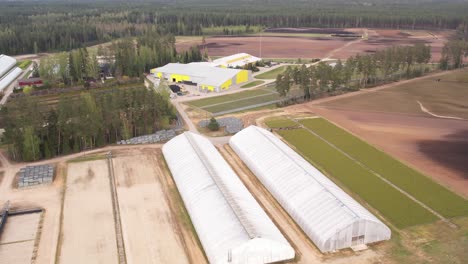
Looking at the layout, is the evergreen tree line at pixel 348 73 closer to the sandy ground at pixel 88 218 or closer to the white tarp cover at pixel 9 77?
the sandy ground at pixel 88 218

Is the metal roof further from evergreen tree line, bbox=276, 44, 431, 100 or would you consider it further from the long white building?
the long white building

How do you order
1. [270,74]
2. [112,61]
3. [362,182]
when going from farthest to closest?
1. [112,61]
2. [270,74]
3. [362,182]

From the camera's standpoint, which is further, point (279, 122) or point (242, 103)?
point (242, 103)

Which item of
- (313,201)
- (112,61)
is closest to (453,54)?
(313,201)

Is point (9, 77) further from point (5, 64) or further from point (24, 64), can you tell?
point (24, 64)

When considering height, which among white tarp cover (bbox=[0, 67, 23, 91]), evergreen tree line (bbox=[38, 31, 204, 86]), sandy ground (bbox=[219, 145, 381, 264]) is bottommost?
sandy ground (bbox=[219, 145, 381, 264])

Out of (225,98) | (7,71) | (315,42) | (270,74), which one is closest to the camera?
(225,98)

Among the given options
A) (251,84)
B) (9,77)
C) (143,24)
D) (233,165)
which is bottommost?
(233,165)

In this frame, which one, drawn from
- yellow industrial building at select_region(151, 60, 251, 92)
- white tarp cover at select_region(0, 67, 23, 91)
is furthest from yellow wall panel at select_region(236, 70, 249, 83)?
white tarp cover at select_region(0, 67, 23, 91)

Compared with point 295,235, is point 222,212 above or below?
above
